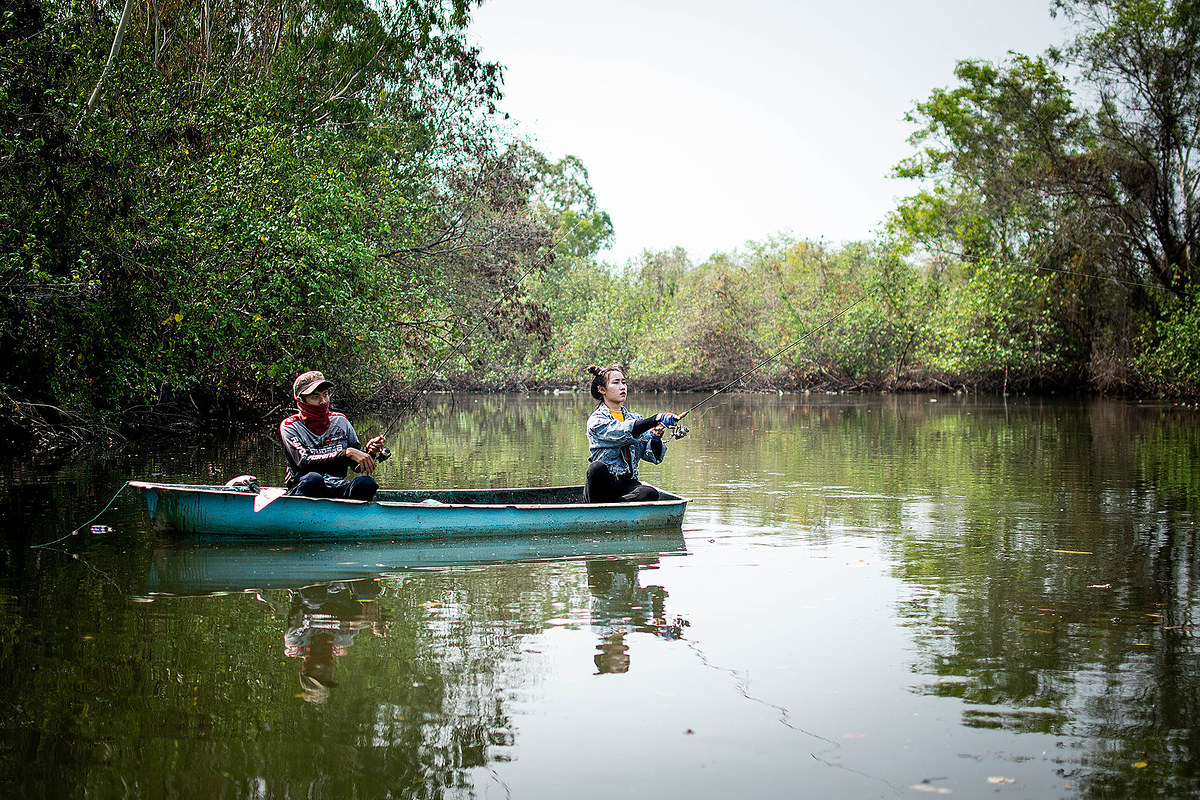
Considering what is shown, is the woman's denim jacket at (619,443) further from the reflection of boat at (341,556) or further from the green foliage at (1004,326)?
the green foliage at (1004,326)

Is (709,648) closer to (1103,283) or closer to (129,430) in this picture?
(129,430)

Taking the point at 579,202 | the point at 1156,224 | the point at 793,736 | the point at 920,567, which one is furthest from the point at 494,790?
the point at 579,202

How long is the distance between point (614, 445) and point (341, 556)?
2.74 metres

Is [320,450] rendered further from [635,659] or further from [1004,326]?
[1004,326]

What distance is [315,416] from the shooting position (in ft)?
28.3

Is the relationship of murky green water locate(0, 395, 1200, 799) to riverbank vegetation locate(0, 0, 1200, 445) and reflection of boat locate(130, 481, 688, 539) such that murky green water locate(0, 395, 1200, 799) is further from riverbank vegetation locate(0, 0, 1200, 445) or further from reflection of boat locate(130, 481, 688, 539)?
riverbank vegetation locate(0, 0, 1200, 445)

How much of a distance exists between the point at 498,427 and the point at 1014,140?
20.7m

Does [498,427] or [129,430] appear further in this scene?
[498,427]

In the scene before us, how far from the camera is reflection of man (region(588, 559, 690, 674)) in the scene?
5238 mm

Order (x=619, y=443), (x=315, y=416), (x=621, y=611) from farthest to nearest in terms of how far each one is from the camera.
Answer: (x=619, y=443)
(x=315, y=416)
(x=621, y=611)

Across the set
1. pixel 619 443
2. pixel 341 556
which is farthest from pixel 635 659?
pixel 619 443

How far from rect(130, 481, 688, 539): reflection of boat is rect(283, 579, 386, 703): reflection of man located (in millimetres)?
1386

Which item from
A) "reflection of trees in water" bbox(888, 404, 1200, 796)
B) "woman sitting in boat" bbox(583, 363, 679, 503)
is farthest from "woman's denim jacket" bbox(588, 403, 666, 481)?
"reflection of trees in water" bbox(888, 404, 1200, 796)

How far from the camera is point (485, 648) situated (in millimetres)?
5305
